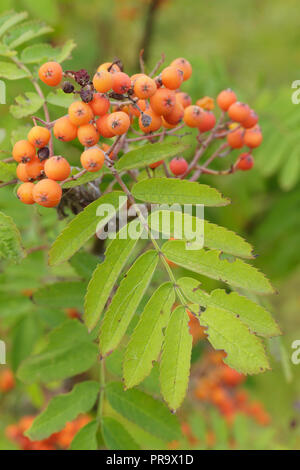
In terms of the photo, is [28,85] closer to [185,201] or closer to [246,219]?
[185,201]

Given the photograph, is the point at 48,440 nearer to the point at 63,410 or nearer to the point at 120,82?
the point at 63,410

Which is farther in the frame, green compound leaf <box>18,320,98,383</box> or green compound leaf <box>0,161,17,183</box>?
green compound leaf <box>18,320,98,383</box>

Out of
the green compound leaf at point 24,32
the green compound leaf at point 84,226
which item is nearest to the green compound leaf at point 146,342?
the green compound leaf at point 84,226

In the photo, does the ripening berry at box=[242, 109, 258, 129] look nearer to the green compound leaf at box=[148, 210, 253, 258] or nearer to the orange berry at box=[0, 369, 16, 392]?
the green compound leaf at box=[148, 210, 253, 258]

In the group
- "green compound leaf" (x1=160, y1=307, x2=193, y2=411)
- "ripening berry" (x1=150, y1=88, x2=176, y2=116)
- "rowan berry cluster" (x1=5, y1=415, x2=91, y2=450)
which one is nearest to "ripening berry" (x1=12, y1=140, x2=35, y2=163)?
"ripening berry" (x1=150, y1=88, x2=176, y2=116)

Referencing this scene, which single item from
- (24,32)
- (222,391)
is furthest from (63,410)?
(222,391)

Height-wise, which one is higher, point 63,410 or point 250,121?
point 250,121

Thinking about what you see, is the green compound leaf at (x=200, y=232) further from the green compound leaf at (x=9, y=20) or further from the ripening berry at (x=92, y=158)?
the green compound leaf at (x=9, y=20)
